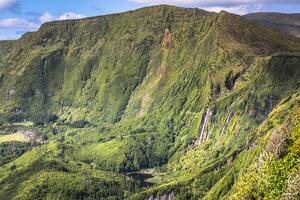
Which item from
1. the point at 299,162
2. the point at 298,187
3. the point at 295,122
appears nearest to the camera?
the point at 298,187

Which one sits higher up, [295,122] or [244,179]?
[295,122]

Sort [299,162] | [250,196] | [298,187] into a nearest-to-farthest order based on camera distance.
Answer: [298,187] < [299,162] < [250,196]

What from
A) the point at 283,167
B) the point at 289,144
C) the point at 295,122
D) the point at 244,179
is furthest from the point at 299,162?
the point at 295,122

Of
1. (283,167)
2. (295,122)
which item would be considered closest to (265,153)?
(283,167)

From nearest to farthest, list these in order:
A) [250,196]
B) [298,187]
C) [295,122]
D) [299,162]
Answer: [298,187] < [299,162] < [250,196] < [295,122]

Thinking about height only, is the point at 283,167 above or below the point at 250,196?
above

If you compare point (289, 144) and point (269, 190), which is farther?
point (289, 144)

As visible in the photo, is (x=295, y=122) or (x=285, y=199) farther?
(x=295, y=122)

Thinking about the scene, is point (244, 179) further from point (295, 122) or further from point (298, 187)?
point (298, 187)

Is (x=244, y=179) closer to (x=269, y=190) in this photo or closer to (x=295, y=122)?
(x=269, y=190)
